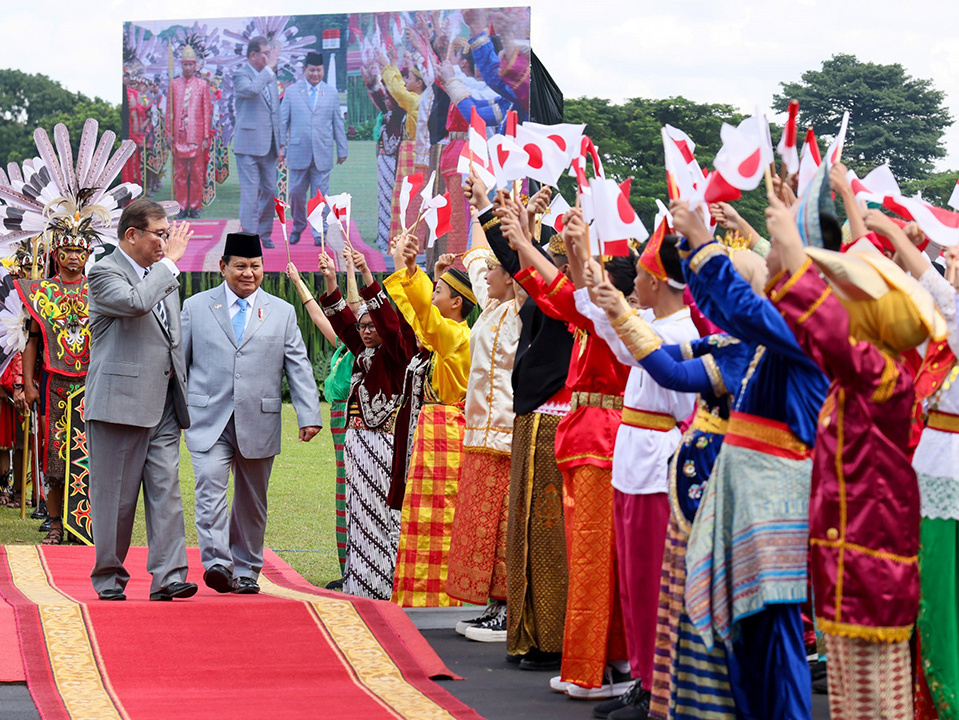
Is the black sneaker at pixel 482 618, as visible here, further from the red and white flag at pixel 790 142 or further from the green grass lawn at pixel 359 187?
the green grass lawn at pixel 359 187

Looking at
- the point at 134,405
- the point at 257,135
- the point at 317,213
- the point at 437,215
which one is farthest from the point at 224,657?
the point at 257,135

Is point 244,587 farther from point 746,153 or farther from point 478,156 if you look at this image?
point 746,153

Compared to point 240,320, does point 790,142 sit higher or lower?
higher

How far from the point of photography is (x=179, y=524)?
5.45 m

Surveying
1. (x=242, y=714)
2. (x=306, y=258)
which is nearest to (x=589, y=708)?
Answer: (x=242, y=714)

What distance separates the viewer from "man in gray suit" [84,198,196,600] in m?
5.30

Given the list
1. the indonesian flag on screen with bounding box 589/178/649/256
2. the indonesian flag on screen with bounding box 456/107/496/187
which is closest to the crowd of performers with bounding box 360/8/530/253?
the indonesian flag on screen with bounding box 456/107/496/187

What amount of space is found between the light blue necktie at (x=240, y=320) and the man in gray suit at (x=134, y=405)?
0.41 metres

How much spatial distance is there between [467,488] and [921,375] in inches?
88.9

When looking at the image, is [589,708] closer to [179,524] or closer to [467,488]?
[467,488]

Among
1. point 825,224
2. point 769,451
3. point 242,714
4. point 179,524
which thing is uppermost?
point 825,224

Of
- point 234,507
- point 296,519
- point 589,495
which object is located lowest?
point 296,519

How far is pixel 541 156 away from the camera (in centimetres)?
457

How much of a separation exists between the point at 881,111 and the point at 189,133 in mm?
17062
